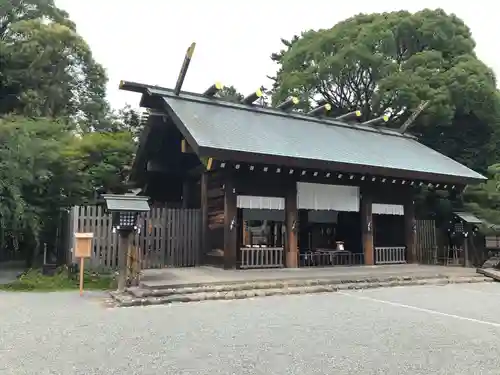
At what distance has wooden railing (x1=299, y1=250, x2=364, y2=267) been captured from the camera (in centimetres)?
1202

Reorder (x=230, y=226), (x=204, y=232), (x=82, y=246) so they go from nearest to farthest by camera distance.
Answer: (x=82, y=246) < (x=230, y=226) < (x=204, y=232)

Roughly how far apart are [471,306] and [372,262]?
4962 millimetres

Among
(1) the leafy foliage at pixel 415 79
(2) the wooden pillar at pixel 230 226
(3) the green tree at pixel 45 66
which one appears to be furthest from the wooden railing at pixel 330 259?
(3) the green tree at pixel 45 66

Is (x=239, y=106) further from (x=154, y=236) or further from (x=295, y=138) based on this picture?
(x=154, y=236)

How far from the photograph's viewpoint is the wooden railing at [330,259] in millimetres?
12023

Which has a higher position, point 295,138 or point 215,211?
point 295,138

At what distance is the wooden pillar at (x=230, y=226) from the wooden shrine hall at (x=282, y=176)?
0.08 ft

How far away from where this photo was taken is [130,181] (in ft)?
50.1

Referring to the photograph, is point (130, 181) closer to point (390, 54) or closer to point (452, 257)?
point (452, 257)

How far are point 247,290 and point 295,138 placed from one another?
5.17 metres

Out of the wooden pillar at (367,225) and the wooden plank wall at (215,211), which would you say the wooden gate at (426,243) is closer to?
the wooden pillar at (367,225)

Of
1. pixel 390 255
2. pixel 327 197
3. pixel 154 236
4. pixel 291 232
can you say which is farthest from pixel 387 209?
pixel 154 236

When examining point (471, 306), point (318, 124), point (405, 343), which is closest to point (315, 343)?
point (405, 343)

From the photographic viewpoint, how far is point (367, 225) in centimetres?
1185
